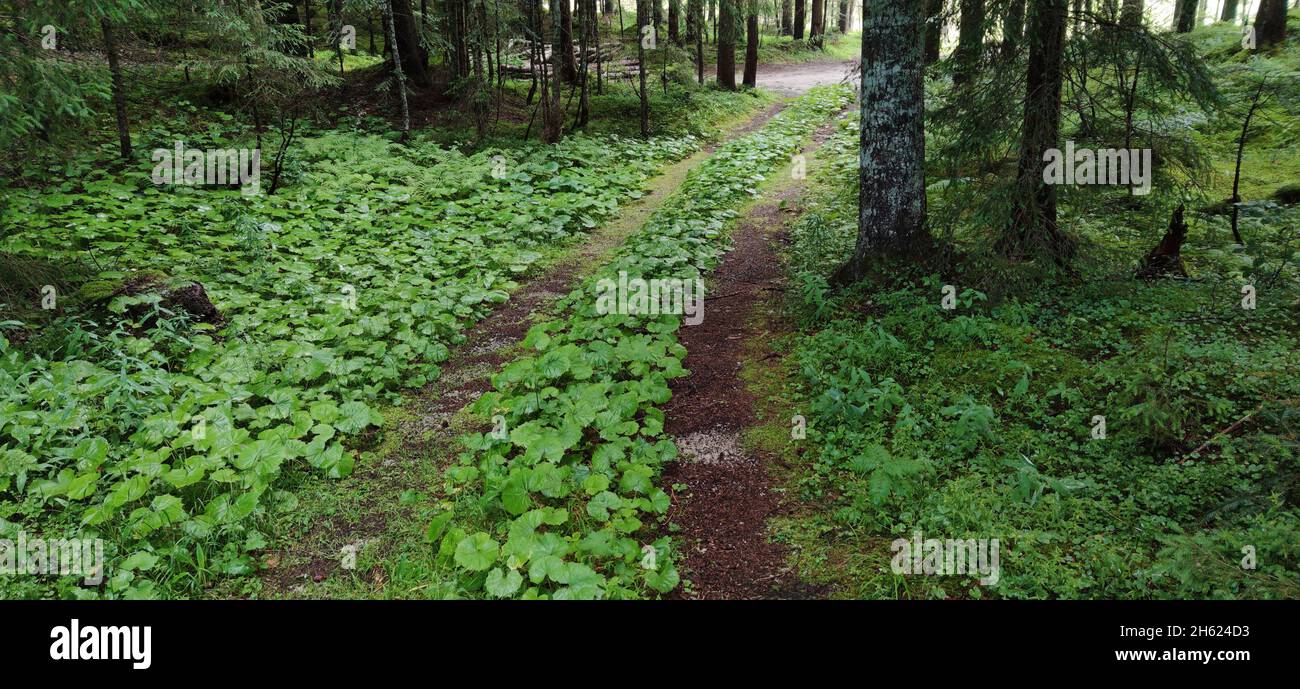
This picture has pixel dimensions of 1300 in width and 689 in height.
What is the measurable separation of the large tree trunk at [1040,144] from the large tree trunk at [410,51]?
15377mm

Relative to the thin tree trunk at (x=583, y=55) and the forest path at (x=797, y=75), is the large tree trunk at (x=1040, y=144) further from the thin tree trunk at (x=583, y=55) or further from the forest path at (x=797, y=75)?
the forest path at (x=797, y=75)

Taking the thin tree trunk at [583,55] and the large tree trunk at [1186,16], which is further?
the large tree trunk at [1186,16]

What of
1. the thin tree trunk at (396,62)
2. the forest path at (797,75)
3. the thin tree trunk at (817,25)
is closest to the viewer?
the thin tree trunk at (396,62)

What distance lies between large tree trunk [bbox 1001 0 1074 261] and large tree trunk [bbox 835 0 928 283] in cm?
98

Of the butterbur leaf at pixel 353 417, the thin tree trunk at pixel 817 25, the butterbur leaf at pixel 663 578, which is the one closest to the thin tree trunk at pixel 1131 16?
the butterbur leaf at pixel 663 578

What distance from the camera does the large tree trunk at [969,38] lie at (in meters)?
6.29

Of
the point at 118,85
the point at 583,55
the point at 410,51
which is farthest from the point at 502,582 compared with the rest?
the point at 410,51

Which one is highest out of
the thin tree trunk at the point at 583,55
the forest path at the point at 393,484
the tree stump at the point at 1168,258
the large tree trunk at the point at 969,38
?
the thin tree trunk at the point at 583,55

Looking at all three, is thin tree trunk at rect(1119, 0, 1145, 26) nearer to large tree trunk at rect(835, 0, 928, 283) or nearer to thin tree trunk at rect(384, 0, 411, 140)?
large tree trunk at rect(835, 0, 928, 283)

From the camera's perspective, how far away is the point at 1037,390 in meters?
5.37

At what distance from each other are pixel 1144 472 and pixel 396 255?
937 centimetres

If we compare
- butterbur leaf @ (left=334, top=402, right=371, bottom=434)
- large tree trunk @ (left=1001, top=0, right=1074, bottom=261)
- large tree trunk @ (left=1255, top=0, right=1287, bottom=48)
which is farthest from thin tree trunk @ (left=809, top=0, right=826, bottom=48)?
butterbur leaf @ (left=334, top=402, right=371, bottom=434)

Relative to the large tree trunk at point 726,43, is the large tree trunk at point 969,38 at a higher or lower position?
lower
